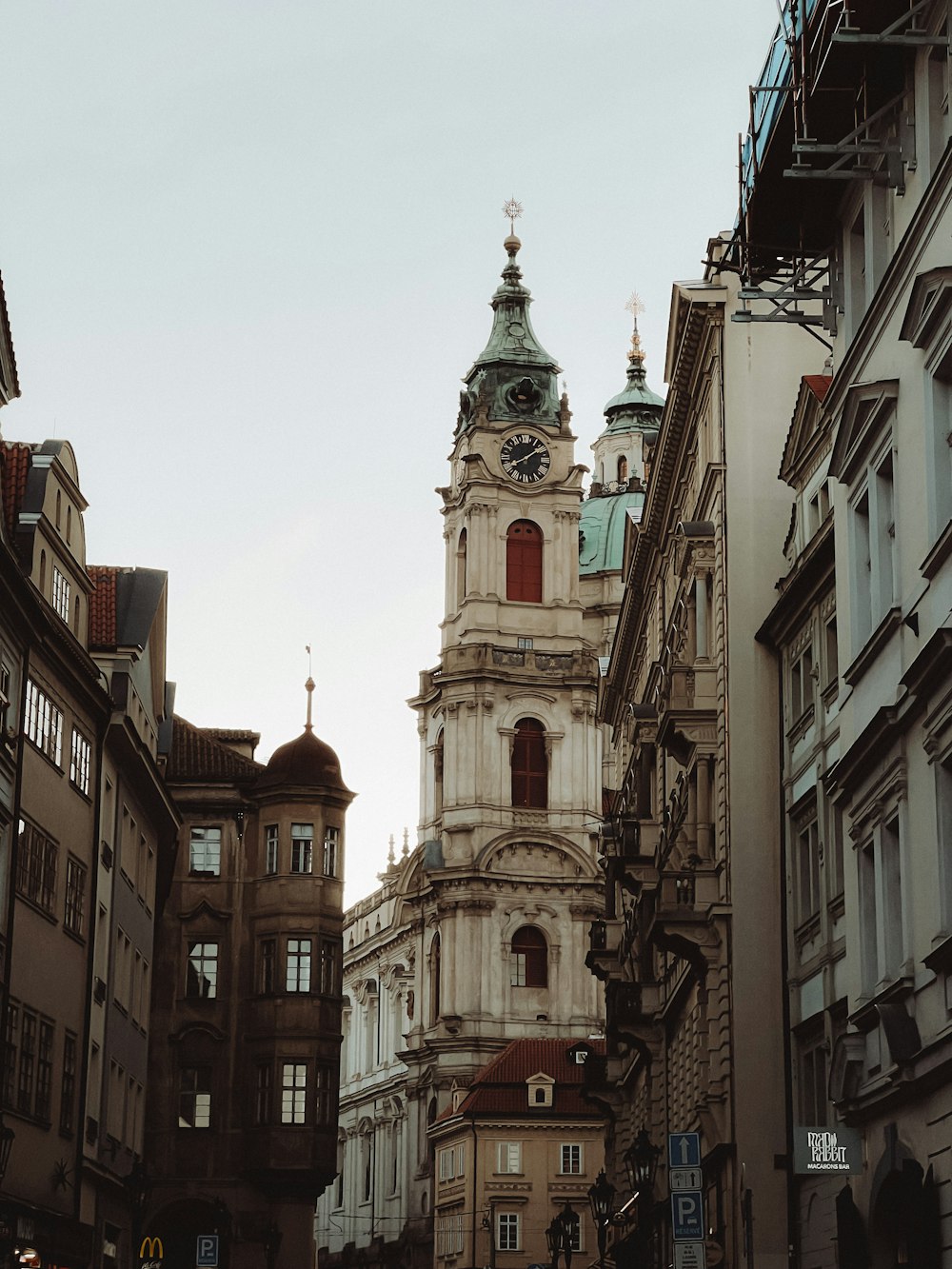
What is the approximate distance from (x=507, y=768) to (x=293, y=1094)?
44317mm

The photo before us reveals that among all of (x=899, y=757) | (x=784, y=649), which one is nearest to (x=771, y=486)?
(x=784, y=649)

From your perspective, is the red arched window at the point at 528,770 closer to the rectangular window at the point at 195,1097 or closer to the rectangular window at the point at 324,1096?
the rectangular window at the point at 324,1096

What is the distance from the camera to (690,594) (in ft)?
140

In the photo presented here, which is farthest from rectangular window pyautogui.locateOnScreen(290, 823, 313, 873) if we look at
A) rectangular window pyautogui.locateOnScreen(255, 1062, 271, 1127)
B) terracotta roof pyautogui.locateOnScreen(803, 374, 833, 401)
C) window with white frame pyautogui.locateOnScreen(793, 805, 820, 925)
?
terracotta roof pyautogui.locateOnScreen(803, 374, 833, 401)

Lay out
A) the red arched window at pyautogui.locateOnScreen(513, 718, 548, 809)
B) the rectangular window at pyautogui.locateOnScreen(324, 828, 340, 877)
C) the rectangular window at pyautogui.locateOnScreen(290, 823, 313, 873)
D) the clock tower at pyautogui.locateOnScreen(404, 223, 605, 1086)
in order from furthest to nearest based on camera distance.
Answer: the red arched window at pyautogui.locateOnScreen(513, 718, 548, 809) < the clock tower at pyautogui.locateOnScreen(404, 223, 605, 1086) < the rectangular window at pyautogui.locateOnScreen(324, 828, 340, 877) < the rectangular window at pyautogui.locateOnScreen(290, 823, 313, 873)

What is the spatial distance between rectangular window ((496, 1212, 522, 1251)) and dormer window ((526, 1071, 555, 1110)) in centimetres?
477

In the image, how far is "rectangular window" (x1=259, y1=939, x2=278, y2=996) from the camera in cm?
6381

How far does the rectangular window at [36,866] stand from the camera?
1529 inches

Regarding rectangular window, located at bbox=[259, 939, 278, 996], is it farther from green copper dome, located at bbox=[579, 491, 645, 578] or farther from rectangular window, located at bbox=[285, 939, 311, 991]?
green copper dome, located at bbox=[579, 491, 645, 578]

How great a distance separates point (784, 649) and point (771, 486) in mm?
3361

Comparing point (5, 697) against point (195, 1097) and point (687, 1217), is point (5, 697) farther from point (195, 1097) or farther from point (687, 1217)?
point (195, 1097)

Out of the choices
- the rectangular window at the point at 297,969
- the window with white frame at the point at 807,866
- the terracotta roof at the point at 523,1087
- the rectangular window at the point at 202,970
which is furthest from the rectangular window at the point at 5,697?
the terracotta roof at the point at 523,1087

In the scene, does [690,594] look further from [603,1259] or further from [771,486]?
[603,1259]

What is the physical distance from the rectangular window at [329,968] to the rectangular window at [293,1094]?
258cm
